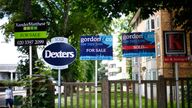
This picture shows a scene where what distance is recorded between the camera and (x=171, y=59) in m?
13.8

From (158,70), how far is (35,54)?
21.5m

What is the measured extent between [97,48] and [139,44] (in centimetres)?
135

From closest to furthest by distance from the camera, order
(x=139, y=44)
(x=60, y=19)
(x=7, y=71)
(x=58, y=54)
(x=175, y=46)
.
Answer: (x=58, y=54)
(x=175, y=46)
(x=139, y=44)
(x=60, y=19)
(x=7, y=71)

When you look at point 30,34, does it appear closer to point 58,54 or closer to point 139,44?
point 58,54

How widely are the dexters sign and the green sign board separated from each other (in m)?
0.49

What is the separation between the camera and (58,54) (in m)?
12.8

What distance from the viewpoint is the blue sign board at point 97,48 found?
14.2 m

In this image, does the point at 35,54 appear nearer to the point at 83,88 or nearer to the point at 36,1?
the point at 83,88

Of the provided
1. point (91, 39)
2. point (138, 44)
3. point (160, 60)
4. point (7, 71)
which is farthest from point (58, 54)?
point (7, 71)

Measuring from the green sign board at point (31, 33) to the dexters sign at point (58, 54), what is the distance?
49 centimetres

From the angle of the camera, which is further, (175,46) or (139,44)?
(139,44)

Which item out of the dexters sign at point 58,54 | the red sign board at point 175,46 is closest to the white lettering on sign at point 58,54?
the dexters sign at point 58,54

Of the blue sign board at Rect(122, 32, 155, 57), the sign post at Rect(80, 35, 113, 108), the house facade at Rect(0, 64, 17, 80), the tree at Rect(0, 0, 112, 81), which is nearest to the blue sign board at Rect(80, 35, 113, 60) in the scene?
the sign post at Rect(80, 35, 113, 108)

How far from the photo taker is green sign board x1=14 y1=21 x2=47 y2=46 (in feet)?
43.5
